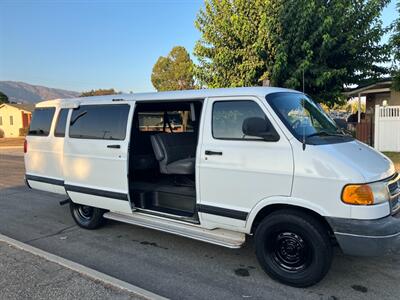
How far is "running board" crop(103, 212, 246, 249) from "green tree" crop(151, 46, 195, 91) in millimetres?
34000

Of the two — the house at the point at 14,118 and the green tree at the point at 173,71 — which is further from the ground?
the green tree at the point at 173,71

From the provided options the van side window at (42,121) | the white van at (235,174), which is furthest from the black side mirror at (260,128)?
the van side window at (42,121)

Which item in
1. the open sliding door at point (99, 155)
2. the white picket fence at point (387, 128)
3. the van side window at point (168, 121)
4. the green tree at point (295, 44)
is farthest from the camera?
the white picket fence at point (387, 128)

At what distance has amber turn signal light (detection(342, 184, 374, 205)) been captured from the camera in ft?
10.9

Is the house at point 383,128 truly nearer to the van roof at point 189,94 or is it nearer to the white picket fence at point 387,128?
the white picket fence at point 387,128

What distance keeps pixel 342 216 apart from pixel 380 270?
133 cm

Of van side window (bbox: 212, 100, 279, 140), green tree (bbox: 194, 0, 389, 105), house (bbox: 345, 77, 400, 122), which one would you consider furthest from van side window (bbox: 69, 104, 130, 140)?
house (bbox: 345, 77, 400, 122)

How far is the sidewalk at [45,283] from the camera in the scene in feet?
11.2

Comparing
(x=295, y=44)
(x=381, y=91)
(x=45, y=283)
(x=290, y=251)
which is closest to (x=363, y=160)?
(x=290, y=251)

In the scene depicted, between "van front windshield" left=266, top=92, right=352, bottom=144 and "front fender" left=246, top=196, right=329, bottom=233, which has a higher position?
"van front windshield" left=266, top=92, right=352, bottom=144

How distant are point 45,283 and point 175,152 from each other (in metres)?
2.69

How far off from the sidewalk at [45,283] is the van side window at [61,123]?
227 centimetres

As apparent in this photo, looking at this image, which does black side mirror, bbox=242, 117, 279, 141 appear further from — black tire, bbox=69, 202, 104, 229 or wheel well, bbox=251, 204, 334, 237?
black tire, bbox=69, 202, 104, 229

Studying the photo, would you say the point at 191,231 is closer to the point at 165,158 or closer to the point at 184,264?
the point at 184,264
